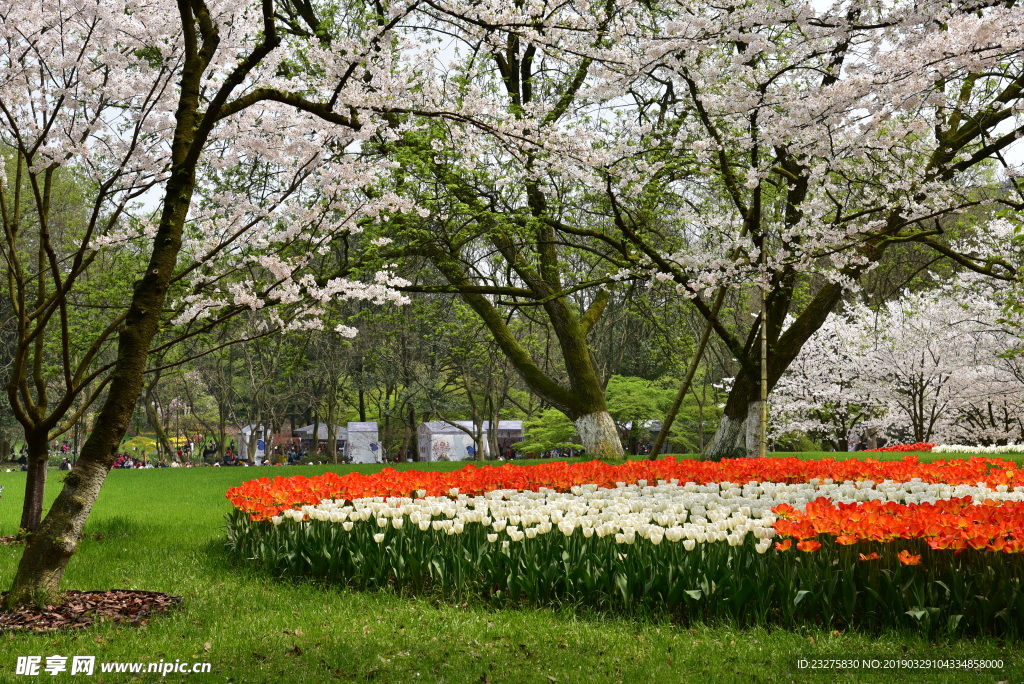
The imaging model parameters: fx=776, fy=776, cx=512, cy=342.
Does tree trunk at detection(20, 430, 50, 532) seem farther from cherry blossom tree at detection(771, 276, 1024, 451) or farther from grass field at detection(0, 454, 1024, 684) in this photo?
cherry blossom tree at detection(771, 276, 1024, 451)

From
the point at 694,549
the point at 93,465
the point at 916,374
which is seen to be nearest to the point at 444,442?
the point at 916,374

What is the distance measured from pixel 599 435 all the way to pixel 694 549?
9.76m

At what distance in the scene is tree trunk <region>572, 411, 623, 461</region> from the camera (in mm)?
14617

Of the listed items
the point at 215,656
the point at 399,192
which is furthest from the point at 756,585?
the point at 399,192

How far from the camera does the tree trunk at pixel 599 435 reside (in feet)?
48.0

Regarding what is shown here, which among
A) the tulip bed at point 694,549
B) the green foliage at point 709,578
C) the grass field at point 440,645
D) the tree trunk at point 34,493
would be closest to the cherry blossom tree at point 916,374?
the tulip bed at point 694,549

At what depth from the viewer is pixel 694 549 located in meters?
5.00

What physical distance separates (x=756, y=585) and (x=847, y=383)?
25.2 m

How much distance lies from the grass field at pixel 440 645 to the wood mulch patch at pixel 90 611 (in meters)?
0.12

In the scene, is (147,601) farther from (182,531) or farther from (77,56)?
(77,56)

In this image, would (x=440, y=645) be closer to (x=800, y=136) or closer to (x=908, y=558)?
(x=908, y=558)

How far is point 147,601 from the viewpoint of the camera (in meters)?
5.39

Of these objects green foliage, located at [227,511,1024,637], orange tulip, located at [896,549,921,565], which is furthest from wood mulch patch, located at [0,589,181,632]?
orange tulip, located at [896,549,921,565]

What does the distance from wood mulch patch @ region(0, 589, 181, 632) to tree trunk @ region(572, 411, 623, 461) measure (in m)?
9.95
